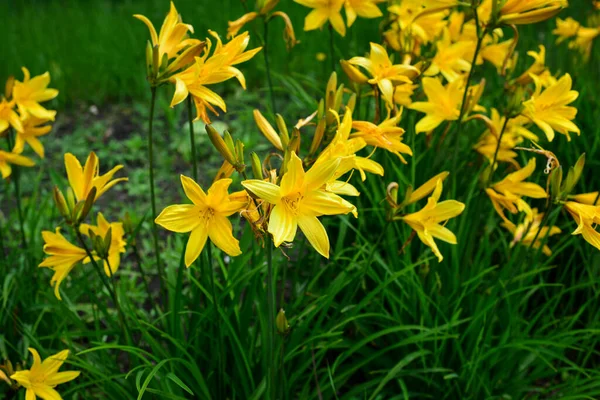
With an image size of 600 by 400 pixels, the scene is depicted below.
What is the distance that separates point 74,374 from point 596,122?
235 cm

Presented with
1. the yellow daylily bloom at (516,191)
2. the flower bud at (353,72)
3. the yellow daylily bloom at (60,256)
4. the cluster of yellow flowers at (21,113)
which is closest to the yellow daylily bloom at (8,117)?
the cluster of yellow flowers at (21,113)

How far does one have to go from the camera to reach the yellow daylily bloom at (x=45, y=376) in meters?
1.76

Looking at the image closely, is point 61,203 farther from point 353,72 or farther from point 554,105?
point 554,105

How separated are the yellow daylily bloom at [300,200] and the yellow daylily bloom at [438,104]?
2.77 ft

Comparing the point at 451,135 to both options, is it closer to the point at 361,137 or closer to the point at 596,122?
the point at 596,122

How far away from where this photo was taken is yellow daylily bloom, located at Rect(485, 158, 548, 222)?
1970 millimetres

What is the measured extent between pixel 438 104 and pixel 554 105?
0.37 metres

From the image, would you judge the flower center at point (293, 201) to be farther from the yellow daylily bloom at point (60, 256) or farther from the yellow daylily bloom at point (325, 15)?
the yellow daylily bloom at point (325, 15)

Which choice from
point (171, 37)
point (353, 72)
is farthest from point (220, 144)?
point (353, 72)

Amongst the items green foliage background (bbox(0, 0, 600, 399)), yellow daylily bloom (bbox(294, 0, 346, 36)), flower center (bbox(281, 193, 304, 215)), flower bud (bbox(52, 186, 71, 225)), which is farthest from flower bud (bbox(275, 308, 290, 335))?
yellow daylily bloom (bbox(294, 0, 346, 36))

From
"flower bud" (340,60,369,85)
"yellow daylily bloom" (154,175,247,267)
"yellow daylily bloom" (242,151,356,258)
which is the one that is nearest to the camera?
"yellow daylily bloom" (242,151,356,258)

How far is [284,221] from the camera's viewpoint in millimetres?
1258

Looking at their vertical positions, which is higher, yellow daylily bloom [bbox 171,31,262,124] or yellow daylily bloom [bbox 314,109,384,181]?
yellow daylily bloom [bbox 171,31,262,124]

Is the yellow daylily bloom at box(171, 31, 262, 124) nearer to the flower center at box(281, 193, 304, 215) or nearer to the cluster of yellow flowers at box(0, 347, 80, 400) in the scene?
the flower center at box(281, 193, 304, 215)
